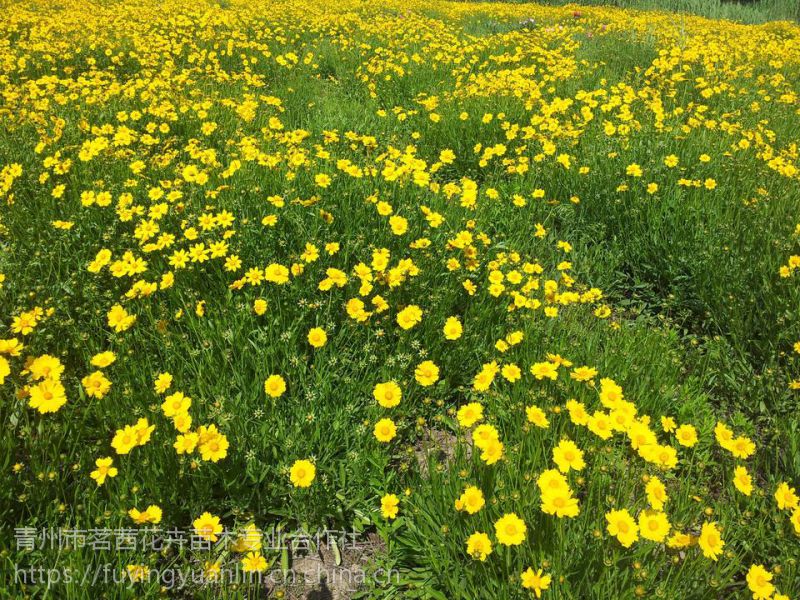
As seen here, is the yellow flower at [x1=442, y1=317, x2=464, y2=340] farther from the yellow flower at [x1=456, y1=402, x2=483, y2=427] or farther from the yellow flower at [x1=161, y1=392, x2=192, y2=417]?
the yellow flower at [x1=161, y1=392, x2=192, y2=417]

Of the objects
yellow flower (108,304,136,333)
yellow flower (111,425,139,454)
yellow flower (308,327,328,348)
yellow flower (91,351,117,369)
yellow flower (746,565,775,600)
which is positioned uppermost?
yellow flower (108,304,136,333)

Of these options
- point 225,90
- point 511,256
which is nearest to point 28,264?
point 511,256

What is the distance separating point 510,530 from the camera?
5.43 feet

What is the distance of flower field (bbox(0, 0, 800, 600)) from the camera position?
178cm

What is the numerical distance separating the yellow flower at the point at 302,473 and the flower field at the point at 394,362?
0.04ft

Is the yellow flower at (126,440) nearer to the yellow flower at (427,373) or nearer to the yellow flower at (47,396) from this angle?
the yellow flower at (47,396)

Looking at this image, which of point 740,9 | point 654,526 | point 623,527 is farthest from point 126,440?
point 740,9

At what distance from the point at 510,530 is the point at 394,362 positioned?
3.53 ft

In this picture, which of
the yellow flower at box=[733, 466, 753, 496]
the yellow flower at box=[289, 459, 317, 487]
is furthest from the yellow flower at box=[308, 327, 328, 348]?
the yellow flower at box=[733, 466, 753, 496]

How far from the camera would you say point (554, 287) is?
2.97 m

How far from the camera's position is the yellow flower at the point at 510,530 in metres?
1.62

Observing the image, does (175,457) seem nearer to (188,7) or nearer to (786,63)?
(786,63)

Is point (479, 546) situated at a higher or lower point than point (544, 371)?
lower

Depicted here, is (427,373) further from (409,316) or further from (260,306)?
(260,306)
